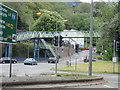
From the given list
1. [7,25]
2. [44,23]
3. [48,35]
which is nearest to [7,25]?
[7,25]

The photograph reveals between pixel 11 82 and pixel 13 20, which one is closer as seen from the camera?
pixel 11 82

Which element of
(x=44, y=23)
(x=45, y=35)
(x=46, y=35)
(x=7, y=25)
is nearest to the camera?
(x=7, y=25)

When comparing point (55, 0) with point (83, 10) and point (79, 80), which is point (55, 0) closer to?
point (83, 10)

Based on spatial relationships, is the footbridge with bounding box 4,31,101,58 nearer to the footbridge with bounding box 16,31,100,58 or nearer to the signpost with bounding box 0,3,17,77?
the footbridge with bounding box 16,31,100,58

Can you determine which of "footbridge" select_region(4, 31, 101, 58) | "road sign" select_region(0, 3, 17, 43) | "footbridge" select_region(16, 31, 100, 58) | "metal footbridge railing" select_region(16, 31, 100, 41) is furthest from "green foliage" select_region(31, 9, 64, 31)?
"road sign" select_region(0, 3, 17, 43)

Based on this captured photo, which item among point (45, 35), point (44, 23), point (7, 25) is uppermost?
point (44, 23)

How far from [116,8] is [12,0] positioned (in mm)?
29947

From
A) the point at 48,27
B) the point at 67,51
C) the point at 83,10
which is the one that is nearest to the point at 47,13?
the point at 48,27

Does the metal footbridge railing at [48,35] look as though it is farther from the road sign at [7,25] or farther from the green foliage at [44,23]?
the road sign at [7,25]

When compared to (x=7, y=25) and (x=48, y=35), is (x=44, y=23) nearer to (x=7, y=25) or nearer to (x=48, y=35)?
(x=48, y=35)

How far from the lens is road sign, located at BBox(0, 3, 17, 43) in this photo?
42.3 feet

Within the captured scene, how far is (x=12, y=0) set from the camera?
64.1 meters

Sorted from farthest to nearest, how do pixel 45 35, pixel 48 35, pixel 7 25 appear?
pixel 48 35 → pixel 45 35 → pixel 7 25

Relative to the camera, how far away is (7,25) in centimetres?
1338
